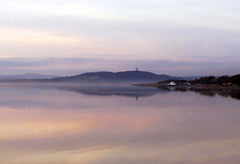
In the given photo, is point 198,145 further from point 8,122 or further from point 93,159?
point 8,122

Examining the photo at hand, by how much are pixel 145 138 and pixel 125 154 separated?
166 cm

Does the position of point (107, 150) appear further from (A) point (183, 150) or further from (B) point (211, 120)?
(B) point (211, 120)

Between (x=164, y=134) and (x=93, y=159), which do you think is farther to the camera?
(x=164, y=134)

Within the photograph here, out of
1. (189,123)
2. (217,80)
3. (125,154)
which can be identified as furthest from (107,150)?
(217,80)

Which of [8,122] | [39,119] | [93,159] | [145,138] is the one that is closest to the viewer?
[93,159]

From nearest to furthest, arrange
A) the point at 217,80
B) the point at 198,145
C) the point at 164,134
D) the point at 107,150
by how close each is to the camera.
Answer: the point at 107,150 → the point at 198,145 → the point at 164,134 → the point at 217,80

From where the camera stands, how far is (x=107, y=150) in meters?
6.98

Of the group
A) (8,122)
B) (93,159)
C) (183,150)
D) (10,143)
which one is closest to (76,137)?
(10,143)

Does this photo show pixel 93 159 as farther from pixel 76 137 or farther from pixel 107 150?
pixel 76 137

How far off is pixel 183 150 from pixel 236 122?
4923 millimetres

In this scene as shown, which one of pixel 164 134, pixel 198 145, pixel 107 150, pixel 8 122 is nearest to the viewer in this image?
pixel 107 150

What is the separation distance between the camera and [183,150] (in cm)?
700

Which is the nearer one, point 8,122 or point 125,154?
point 125,154

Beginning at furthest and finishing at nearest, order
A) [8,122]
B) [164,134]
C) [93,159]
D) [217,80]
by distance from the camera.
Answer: [217,80], [8,122], [164,134], [93,159]
